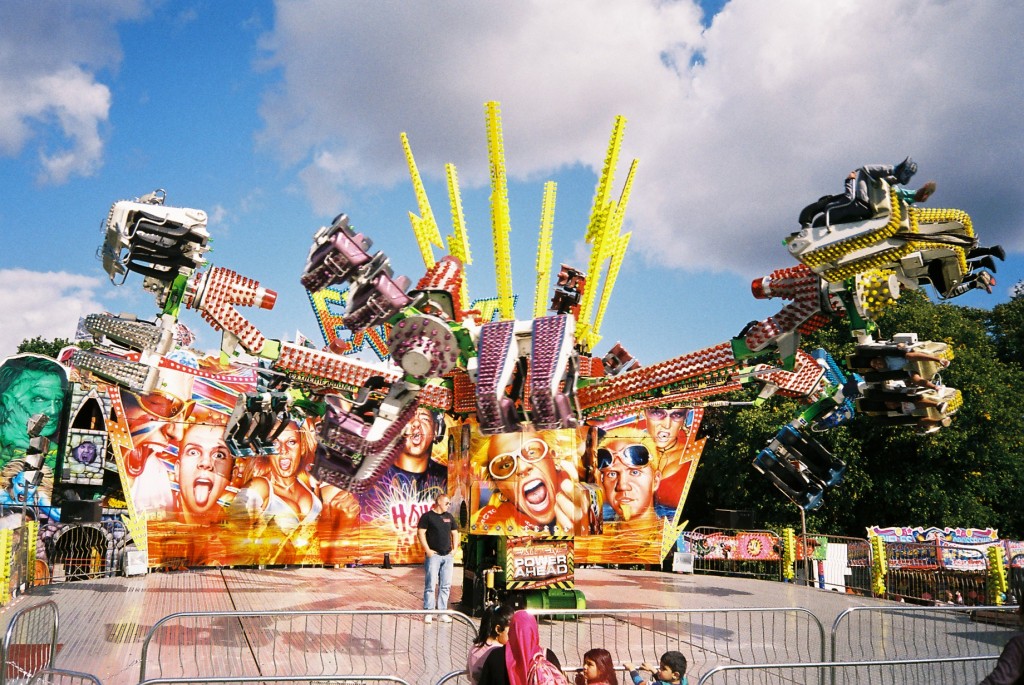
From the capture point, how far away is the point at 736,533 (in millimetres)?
20203

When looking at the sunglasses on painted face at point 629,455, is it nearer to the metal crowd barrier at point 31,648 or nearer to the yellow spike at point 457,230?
the yellow spike at point 457,230

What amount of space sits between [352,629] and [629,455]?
455 inches

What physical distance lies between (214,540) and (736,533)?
39.1 ft

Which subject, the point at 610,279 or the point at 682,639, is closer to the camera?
the point at 682,639

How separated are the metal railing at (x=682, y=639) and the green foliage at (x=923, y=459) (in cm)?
1371

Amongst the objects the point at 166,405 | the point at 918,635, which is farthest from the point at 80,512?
the point at 918,635

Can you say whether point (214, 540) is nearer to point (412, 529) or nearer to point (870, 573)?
point (412, 529)

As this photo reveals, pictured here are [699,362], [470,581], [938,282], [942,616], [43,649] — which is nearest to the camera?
[43,649]

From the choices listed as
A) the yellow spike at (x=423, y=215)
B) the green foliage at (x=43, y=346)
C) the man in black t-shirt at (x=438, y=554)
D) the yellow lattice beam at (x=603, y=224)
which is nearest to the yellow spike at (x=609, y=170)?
the yellow lattice beam at (x=603, y=224)

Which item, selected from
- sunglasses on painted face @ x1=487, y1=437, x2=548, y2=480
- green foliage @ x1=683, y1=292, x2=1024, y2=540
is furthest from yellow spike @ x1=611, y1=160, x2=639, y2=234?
green foliage @ x1=683, y1=292, x2=1024, y2=540

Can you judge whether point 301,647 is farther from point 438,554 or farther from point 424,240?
point 424,240

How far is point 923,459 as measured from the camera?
78.9 feet

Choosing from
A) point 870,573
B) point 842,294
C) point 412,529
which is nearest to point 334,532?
point 412,529

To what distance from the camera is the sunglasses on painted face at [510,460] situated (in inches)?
452
